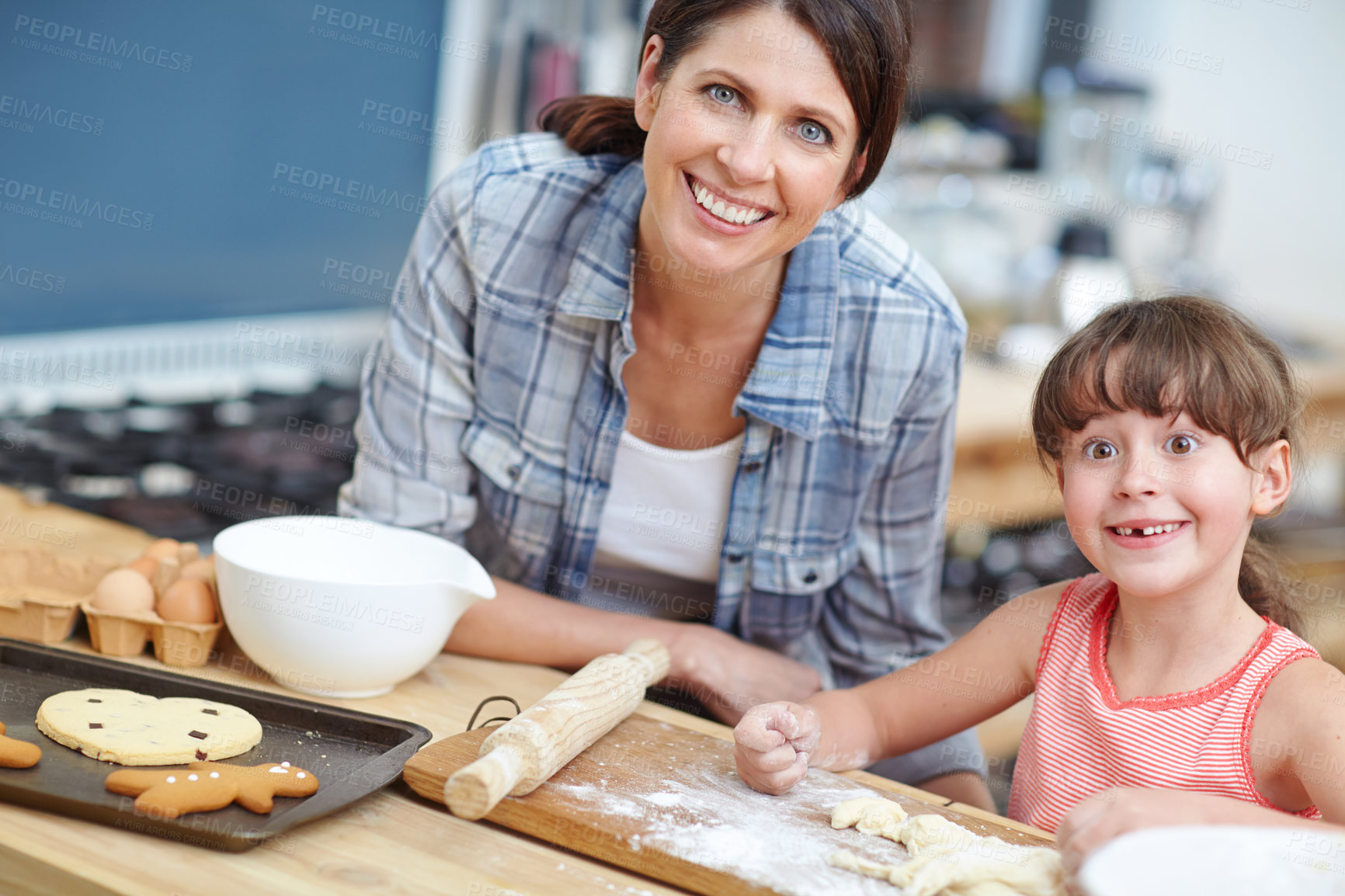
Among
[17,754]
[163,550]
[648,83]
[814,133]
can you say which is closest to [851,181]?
[814,133]

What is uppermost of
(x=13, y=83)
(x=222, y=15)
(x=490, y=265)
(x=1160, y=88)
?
(x=1160, y=88)

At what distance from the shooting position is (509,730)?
3.07ft

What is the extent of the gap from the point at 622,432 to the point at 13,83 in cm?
164

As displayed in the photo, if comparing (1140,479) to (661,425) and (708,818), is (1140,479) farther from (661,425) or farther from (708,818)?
(661,425)

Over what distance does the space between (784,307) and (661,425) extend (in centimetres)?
21

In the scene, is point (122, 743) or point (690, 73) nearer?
point (122, 743)

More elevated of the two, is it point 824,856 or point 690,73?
point 690,73

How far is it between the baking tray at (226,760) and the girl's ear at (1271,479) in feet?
2.39

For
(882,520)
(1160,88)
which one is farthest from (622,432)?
(1160,88)

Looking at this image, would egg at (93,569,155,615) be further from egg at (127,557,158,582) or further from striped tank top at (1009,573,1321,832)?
striped tank top at (1009,573,1321,832)

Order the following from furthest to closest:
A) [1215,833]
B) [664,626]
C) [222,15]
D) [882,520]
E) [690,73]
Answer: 1. [222,15]
2. [882,520]
3. [664,626]
4. [690,73]
5. [1215,833]

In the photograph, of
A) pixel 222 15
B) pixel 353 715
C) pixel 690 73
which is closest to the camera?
pixel 353 715

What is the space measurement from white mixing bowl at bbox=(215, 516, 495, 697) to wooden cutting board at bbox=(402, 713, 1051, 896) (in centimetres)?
15

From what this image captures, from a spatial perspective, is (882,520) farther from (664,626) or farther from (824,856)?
(824,856)
